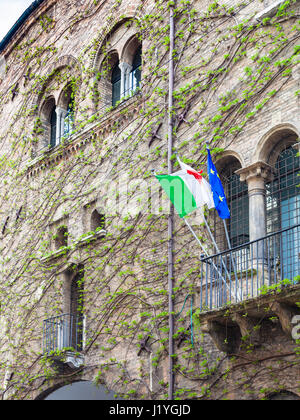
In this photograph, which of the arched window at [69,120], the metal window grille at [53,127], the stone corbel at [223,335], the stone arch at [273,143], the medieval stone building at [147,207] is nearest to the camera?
the stone corbel at [223,335]

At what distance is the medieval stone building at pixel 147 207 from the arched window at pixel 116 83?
1.6 inches

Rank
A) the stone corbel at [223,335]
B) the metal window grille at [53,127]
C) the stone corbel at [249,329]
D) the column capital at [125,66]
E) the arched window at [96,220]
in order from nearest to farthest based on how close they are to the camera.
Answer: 1. the stone corbel at [249,329]
2. the stone corbel at [223,335]
3. the arched window at [96,220]
4. the column capital at [125,66]
5. the metal window grille at [53,127]

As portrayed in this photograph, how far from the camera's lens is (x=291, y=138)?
12.6m

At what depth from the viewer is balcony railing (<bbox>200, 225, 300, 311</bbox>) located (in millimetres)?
11438

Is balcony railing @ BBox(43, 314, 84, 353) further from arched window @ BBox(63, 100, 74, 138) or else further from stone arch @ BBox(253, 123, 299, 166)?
stone arch @ BBox(253, 123, 299, 166)

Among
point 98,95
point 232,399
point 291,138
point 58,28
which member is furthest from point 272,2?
point 58,28

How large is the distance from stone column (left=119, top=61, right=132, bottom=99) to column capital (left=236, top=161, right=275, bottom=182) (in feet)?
18.4

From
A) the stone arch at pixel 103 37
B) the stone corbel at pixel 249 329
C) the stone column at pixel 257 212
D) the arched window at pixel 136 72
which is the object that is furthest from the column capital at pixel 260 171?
the stone arch at pixel 103 37

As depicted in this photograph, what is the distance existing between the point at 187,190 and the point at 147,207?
2.41m

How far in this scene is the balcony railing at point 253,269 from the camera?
1144 centimetres

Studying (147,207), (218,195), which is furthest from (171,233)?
(218,195)

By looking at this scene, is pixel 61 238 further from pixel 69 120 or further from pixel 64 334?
pixel 69 120

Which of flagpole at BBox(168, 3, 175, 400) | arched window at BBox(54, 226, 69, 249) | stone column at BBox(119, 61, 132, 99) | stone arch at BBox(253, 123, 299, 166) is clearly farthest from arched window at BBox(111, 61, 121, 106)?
stone arch at BBox(253, 123, 299, 166)

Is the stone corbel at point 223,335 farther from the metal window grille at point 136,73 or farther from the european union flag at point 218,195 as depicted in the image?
the metal window grille at point 136,73
